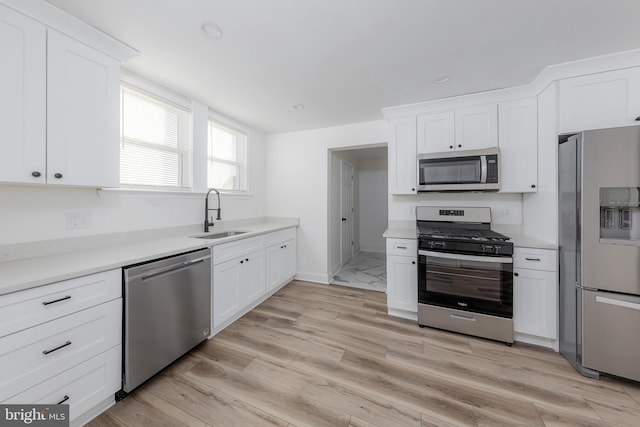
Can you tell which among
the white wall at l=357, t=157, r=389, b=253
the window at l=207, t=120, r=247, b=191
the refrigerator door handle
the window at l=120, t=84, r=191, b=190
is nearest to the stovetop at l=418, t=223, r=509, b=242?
the refrigerator door handle

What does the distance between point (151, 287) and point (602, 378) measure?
339 centimetres

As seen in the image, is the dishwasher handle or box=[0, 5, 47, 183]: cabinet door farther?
the dishwasher handle

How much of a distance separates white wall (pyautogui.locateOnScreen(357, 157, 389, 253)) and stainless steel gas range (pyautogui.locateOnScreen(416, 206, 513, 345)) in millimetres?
3444

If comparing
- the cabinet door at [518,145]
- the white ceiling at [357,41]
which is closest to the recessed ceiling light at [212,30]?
the white ceiling at [357,41]

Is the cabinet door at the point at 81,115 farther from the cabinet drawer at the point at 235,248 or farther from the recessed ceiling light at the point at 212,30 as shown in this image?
the cabinet drawer at the point at 235,248

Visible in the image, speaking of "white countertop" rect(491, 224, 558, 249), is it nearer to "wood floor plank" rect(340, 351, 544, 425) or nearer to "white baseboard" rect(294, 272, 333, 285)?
"wood floor plank" rect(340, 351, 544, 425)

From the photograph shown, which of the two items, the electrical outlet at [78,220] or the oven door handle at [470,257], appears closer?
the electrical outlet at [78,220]

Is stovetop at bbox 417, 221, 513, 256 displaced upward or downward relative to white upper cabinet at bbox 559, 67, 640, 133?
downward

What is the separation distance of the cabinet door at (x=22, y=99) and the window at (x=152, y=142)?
71 centimetres

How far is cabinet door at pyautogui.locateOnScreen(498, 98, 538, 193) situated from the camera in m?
2.32

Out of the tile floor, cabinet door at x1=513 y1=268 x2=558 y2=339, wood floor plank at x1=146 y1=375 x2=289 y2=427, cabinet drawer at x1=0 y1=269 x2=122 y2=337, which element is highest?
cabinet drawer at x1=0 y1=269 x2=122 y2=337

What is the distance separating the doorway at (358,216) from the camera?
154 inches

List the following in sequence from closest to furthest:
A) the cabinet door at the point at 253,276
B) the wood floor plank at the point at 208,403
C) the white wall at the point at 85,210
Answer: the wood floor plank at the point at 208,403
the white wall at the point at 85,210
the cabinet door at the point at 253,276

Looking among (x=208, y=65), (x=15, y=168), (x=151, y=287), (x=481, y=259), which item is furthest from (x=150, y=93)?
(x=481, y=259)
